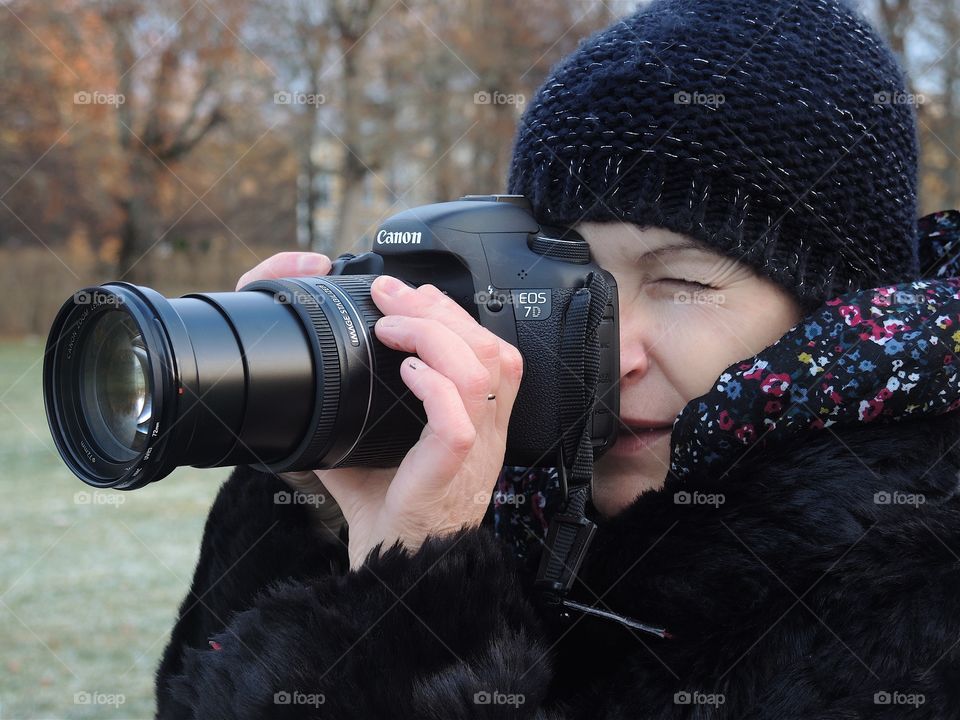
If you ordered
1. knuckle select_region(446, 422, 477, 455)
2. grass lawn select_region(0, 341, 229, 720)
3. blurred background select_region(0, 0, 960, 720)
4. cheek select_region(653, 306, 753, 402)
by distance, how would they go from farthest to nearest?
blurred background select_region(0, 0, 960, 720)
grass lawn select_region(0, 341, 229, 720)
cheek select_region(653, 306, 753, 402)
knuckle select_region(446, 422, 477, 455)

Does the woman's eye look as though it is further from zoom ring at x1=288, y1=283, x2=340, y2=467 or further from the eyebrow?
zoom ring at x1=288, y1=283, x2=340, y2=467

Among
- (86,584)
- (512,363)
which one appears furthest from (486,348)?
(86,584)

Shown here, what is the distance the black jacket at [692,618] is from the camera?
890 millimetres

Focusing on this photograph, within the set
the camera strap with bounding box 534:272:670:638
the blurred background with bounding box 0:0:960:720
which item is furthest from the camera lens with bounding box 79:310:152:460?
the blurred background with bounding box 0:0:960:720

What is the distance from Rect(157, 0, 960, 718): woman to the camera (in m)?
0.92

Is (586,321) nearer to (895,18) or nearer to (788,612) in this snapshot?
(788,612)

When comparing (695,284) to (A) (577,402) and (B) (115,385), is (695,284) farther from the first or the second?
(B) (115,385)

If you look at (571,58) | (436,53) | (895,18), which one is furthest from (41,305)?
(571,58)

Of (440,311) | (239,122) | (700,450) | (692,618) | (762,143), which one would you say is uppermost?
(762,143)

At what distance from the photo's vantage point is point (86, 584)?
12.5 ft

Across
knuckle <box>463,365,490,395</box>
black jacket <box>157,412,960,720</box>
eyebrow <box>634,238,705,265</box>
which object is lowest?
black jacket <box>157,412,960,720</box>

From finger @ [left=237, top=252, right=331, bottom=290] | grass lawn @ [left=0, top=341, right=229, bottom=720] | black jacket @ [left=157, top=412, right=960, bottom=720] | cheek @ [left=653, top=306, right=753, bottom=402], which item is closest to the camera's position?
black jacket @ [left=157, top=412, right=960, bottom=720]

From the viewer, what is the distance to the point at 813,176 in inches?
43.4

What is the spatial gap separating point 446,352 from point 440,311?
0.07 meters
